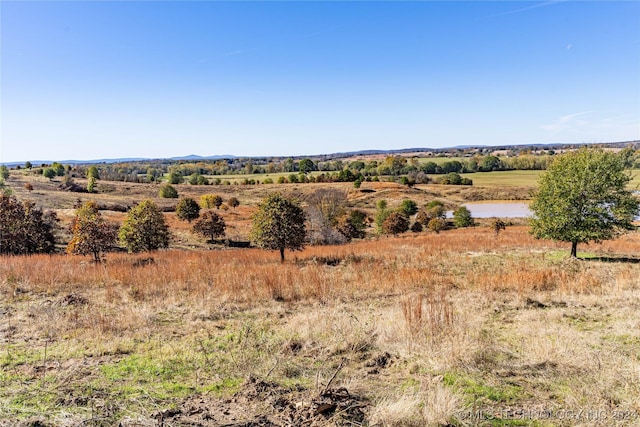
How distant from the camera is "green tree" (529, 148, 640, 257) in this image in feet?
53.1

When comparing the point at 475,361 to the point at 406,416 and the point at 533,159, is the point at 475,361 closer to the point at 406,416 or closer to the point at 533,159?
the point at 406,416

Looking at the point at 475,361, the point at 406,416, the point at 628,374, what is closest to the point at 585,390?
the point at 628,374

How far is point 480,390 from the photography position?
178 inches

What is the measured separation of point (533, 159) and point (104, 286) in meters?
130

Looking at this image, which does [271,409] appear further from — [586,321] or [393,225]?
[393,225]

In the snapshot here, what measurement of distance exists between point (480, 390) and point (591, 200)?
16.2 m

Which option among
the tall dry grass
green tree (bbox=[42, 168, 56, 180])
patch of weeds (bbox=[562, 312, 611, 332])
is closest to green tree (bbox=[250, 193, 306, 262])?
the tall dry grass

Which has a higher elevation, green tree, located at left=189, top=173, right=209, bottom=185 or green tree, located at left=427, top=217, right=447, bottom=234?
green tree, located at left=189, top=173, right=209, bottom=185

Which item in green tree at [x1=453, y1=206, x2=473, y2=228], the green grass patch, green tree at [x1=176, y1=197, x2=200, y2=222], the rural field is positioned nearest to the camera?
the rural field

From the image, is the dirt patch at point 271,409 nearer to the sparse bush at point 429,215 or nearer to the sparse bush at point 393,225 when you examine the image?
the sparse bush at point 393,225

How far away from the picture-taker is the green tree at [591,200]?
1617cm

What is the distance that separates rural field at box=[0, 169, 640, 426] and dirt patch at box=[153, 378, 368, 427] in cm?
2

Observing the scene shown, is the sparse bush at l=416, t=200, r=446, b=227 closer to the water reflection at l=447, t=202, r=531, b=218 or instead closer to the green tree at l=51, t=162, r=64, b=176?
the water reflection at l=447, t=202, r=531, b=218

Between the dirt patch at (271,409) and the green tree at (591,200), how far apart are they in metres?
16.5
